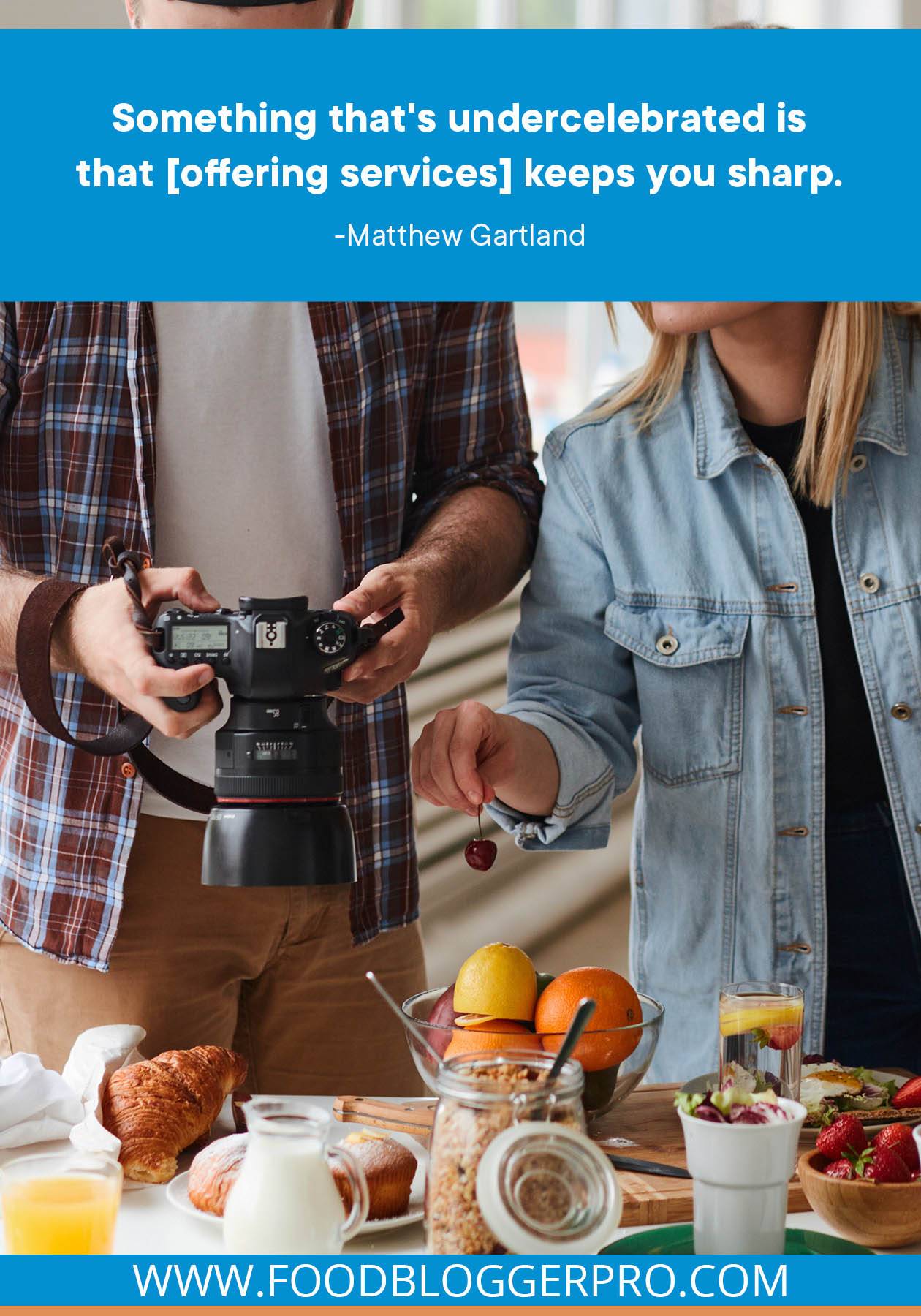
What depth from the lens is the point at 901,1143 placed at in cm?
94

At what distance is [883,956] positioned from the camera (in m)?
1.40

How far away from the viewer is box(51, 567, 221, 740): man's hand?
1069 millimetres

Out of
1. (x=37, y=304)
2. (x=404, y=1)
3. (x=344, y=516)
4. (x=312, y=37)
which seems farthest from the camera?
(x=404, y=1)

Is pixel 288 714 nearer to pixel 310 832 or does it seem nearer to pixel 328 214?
pixel 310 832

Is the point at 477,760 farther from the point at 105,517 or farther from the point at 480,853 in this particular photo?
the point at 105,517

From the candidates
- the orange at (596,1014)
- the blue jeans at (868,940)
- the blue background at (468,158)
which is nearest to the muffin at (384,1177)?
the orange at (596,1014)

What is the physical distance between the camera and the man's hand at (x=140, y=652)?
1069 millimetres

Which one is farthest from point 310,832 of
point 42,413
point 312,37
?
point 312,37

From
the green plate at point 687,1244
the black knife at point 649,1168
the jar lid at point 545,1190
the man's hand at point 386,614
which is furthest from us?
the man's hand at point 386,614

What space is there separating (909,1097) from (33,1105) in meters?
0.66

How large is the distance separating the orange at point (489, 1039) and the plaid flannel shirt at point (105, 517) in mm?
451

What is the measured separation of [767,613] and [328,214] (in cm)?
58

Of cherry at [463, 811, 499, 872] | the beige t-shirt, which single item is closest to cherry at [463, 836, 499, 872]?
cherry at [463, 811, 499, 872]

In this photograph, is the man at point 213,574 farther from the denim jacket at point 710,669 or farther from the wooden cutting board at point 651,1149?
the wooden cutting board at point 651,1149
